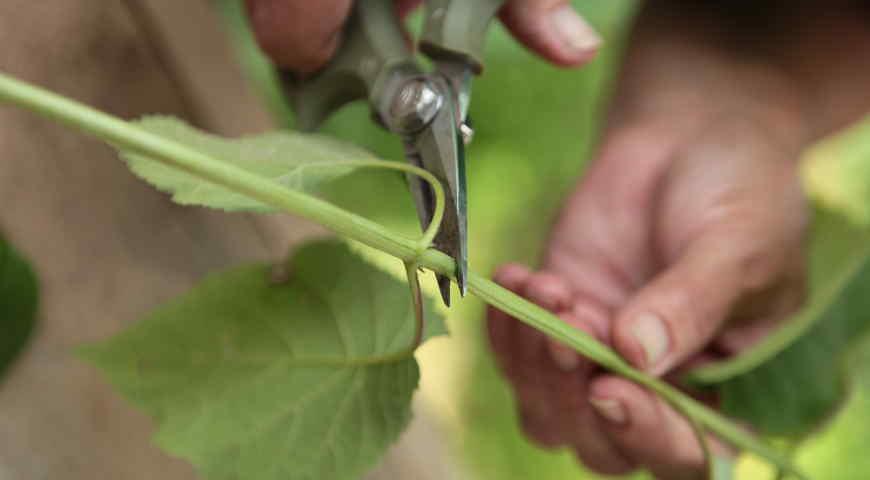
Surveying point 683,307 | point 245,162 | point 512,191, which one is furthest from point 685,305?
point 512,191

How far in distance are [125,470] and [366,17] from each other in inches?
8.1

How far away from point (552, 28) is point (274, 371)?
166mm

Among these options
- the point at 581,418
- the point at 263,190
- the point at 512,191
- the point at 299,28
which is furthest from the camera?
the point at 512,191

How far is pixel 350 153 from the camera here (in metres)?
0.28

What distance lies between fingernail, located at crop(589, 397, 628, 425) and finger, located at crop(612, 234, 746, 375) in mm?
26

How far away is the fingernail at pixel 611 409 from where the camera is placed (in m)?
0.39

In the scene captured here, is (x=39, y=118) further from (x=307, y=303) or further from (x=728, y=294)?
(x=728, y=294)

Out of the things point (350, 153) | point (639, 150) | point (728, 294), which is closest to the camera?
point (350, 153)

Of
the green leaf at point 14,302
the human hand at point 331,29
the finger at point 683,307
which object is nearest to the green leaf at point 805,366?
the finger at point 683,307

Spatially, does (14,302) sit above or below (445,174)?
below

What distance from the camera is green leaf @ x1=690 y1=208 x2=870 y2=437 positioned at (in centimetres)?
37

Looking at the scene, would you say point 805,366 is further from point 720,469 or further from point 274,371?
point 274,371

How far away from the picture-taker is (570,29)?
0.35 meters

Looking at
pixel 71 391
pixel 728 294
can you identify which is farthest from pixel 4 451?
pixel 728 294
